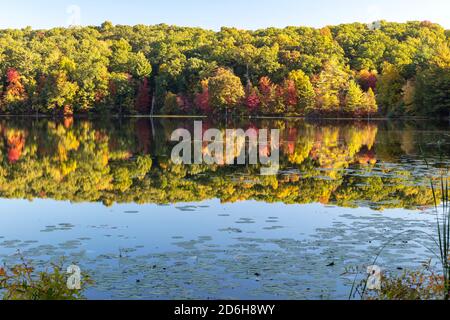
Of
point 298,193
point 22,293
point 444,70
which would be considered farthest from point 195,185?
point 444,70

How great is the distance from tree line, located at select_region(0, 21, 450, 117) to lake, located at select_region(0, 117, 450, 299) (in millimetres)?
47398

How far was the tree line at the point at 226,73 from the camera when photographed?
70312mm

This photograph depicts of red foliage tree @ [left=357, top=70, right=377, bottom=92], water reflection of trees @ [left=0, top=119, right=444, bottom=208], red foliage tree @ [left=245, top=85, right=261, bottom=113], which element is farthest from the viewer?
red foliage tree @ [left=245, top=85, right=261, bottom=113]

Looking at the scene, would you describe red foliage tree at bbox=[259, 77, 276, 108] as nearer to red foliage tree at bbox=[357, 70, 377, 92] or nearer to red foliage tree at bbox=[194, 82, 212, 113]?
red foliage tree at bbox=[194, 82, 212, 113]

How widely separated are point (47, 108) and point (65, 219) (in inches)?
2785

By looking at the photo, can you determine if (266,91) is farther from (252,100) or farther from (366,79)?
(366,79)

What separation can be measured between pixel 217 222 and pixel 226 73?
67200mm

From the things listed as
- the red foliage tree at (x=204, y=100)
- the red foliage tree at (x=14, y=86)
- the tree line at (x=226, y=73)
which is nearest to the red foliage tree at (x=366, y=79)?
the tree line at (x=226, y=73)

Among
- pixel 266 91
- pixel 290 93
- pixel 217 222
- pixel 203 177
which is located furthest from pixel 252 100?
pixel 217 222

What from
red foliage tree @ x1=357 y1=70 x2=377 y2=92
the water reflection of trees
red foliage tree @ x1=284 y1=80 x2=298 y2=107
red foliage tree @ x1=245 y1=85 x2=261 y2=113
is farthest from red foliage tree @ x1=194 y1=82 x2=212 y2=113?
the water reflection of trees

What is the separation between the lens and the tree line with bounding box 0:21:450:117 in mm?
70312

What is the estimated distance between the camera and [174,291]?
796cm

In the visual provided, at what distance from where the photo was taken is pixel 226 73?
7838 cm
